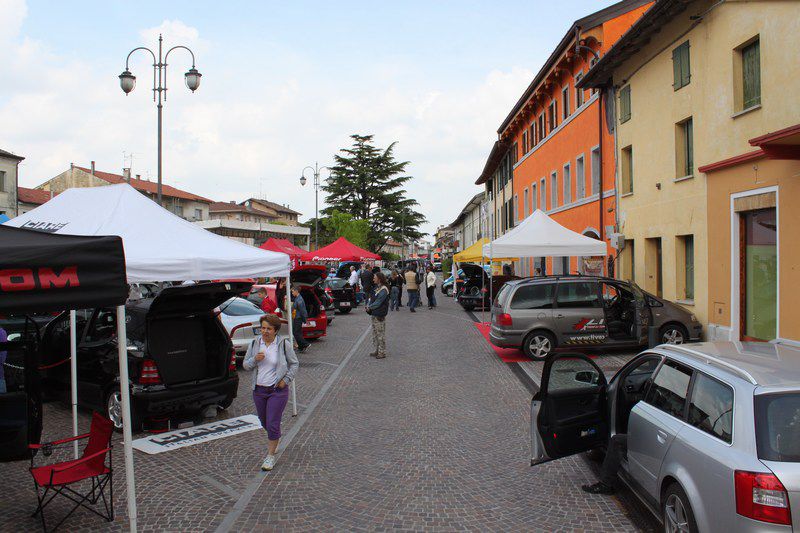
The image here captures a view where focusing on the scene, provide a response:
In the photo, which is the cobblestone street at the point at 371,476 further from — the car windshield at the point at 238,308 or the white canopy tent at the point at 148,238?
the car windshield at the point at 238,308

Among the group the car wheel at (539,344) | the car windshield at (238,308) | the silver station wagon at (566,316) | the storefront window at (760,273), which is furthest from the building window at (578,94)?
the car windshield at (238,308)

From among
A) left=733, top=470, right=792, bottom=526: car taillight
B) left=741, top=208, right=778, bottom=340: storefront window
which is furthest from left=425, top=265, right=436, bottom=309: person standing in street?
left=733, top=470, right=792, bottom=526: car taillight

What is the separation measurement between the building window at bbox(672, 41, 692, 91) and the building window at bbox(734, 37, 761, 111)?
77.7 inches

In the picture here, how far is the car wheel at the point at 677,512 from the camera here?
388 centimetres

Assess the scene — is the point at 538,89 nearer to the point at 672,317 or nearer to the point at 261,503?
the point at 672,317

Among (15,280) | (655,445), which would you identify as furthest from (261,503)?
(655,445)

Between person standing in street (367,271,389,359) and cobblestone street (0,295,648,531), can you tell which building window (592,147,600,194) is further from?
cobblestone street (0,295,648,531)

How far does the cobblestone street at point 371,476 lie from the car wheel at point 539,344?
9.36 ft

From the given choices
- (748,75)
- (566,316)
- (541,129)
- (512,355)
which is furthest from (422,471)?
(541,129)

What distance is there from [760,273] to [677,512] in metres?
9.64

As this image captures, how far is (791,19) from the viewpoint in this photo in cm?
1080

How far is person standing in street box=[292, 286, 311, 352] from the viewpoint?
14.8m

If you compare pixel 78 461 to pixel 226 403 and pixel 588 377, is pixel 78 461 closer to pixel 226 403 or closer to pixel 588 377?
pixel 226 403

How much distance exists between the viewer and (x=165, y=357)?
7.77 metres
